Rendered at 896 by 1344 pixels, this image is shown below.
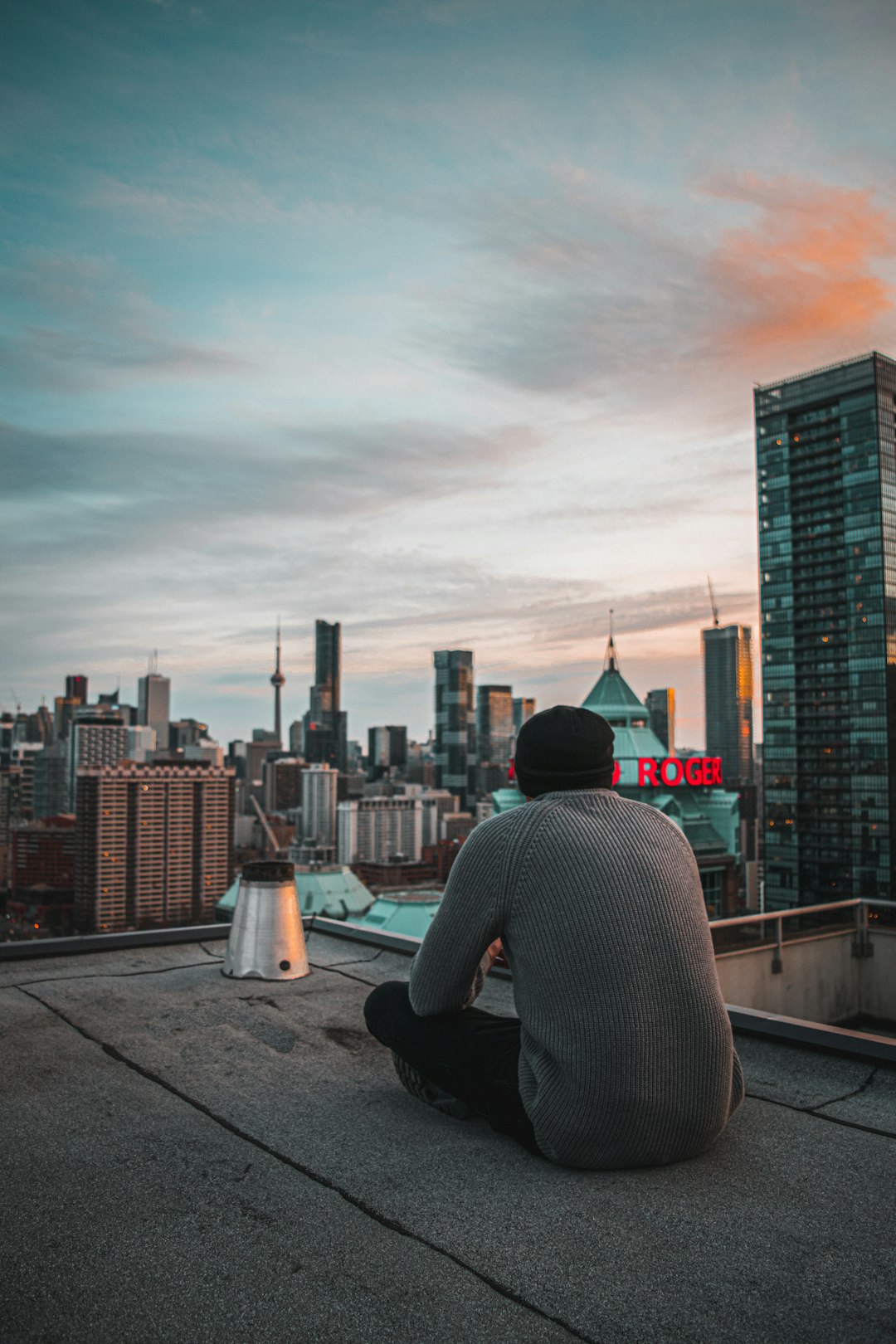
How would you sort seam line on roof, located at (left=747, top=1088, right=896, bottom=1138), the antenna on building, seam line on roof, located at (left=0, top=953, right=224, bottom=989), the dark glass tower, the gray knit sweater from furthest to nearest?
the antenna on building
the dark glass tower
seam line on roof, located at (left=0, top=953, right=224, bottom=989)
seam line on roof, located at (left=747, top=1088, right=896, bottom=1138)
the gray knit sweater

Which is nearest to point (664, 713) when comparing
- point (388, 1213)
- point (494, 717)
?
point (494, 717)

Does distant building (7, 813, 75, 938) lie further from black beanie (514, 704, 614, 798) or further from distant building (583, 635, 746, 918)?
black beanie (514, 704, 614, 798)

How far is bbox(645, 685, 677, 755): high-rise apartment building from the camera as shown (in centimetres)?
6938

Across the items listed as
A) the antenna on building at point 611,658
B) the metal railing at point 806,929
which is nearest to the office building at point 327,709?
the antenna on building at point 611,658

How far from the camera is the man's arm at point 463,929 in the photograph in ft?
7.61

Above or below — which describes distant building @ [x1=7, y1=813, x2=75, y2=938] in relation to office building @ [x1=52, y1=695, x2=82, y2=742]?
below

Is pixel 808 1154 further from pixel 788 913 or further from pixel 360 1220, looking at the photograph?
pixel 788 913

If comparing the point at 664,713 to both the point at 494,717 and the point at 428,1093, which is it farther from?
→ the point at 428,1093

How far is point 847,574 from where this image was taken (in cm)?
3769

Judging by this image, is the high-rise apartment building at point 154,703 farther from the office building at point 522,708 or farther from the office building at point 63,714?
the office building at point 522,708

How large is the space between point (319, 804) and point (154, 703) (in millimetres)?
27717

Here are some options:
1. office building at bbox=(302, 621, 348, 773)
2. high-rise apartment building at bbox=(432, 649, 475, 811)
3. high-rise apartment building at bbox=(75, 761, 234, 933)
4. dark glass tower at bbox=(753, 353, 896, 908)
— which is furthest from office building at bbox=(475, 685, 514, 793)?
dark glass tower at bbox=(753, 353, 896, 908)

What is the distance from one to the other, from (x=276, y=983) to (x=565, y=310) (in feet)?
55.4

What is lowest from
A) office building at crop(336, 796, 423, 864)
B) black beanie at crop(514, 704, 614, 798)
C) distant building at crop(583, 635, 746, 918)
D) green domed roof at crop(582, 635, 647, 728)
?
office building at crop(336, 796, 423, 864)
